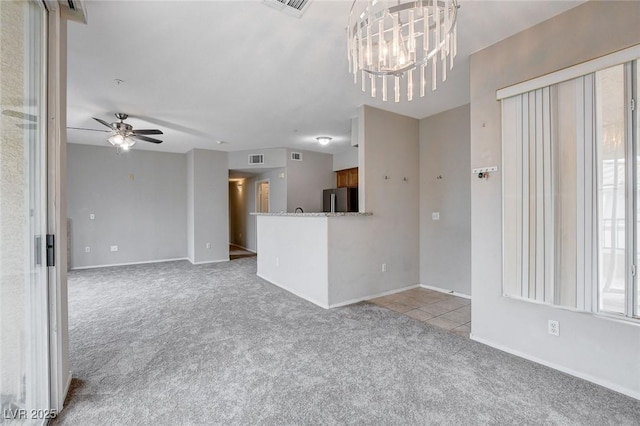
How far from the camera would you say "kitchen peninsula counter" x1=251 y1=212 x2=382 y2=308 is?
3451 mm

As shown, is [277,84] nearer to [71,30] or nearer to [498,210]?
[71,30]

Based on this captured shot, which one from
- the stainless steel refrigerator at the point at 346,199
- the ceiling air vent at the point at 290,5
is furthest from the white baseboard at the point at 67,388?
the stainless steel refrigerator at the point at 346,199

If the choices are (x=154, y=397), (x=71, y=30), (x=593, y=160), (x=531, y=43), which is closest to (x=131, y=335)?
(x=154, y=397)

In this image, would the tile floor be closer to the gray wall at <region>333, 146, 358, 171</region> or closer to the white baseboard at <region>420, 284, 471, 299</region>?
the white baseboard at <region>420, 284, 471, 299</region>

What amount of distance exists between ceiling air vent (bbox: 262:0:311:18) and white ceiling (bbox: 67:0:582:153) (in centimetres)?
4

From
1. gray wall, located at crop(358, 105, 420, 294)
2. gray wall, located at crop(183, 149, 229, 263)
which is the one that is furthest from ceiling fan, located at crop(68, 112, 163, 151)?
gray wall, located at crop(358, 105, 420, 294)

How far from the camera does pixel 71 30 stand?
2164 millimetres

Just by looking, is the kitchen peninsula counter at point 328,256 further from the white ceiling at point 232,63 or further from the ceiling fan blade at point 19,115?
the ceiling fan blade at point 19,115

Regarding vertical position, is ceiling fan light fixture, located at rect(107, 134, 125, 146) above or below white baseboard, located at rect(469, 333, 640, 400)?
above

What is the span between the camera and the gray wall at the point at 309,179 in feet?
21.5

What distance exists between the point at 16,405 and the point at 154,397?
70 centimetres

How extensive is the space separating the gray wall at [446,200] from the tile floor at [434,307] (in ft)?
1.04

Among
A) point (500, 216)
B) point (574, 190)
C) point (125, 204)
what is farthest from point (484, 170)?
point (125, 204)

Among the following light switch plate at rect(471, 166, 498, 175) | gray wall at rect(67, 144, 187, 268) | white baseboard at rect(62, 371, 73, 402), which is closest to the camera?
white baseboard at rect(62, 371, 73, 402)
